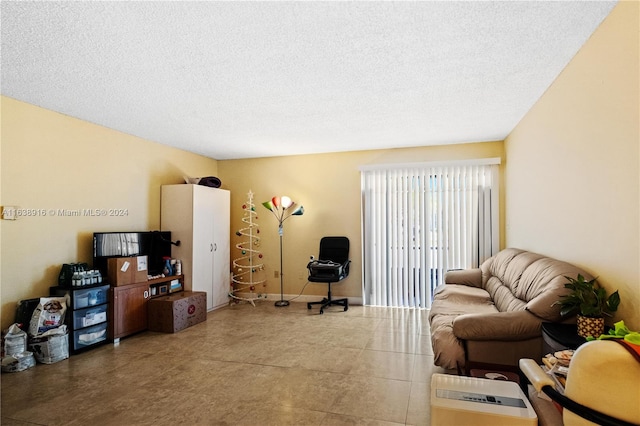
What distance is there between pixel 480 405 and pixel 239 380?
2.23 meters

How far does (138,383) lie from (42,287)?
172cm

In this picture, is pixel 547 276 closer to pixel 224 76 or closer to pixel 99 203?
pixel 224 76

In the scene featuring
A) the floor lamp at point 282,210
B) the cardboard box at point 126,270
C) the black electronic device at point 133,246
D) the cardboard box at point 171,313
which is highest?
the floor lamp at point 282,210

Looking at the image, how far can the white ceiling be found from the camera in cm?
206

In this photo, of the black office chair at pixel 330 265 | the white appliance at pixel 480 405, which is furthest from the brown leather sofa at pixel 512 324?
the black office chair at pixel 330 265

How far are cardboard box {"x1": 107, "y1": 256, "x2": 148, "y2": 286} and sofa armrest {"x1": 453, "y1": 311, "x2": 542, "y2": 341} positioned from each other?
3.74m

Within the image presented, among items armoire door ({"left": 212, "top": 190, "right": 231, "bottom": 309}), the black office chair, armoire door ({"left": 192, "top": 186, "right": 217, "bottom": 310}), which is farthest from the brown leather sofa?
armoire door ({"left": 212, "top": 190, "right": 231, "bottom": 309})

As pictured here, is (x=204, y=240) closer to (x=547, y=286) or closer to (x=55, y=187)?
(x=55, y=187)

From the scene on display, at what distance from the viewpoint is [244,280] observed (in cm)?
644

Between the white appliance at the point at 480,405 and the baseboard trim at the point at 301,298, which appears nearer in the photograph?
the white appliance at the point at 480,405

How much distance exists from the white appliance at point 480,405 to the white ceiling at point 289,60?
2049 millimetres

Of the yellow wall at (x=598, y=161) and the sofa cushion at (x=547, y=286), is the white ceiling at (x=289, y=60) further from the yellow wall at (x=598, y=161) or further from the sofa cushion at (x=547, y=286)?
the sofa cushion at (x=547, y=286)

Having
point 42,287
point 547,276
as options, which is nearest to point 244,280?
point 42,287

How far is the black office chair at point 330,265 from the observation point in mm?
5316
